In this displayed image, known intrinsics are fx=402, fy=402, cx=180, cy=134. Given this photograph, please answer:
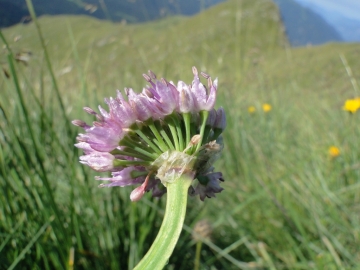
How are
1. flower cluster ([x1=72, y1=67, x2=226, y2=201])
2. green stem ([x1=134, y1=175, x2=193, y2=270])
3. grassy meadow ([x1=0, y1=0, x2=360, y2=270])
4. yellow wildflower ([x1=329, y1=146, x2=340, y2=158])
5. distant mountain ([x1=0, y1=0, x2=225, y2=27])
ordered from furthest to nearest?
yellow wildflower ([x1=329, y1=146, x2=340, y2=158]) < distant mountain ([x1=0, y1=0, x2=225, y2=27]) < grassy meadow ([x1=0, y1=0, x2=360, y2=270]) < flower cluster ([x1=72, y1=67, x2=226, y2=201]) < green stem ([x1=134, y1=175, x2=193, y2=270])

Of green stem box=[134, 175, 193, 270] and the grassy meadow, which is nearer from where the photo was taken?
green stem box=[134, 175, 193, 270]

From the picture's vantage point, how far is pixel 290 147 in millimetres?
2629

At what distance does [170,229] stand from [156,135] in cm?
16

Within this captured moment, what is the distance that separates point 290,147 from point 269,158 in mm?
187

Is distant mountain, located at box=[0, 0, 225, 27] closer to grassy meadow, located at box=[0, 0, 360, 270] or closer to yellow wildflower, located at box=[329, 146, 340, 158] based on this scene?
grassy meadow, located at box=[0, 0, 360, 270]

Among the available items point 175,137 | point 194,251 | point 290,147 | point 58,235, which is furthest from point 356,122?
point 175,137

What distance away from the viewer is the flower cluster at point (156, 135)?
62 cm

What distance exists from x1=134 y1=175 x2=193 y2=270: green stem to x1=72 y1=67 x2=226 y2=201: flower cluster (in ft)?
0.07

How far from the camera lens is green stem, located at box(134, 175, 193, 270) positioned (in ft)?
1.67

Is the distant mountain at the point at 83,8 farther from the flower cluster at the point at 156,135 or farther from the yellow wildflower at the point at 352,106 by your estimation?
the yellow wildflower at the point at 352,106

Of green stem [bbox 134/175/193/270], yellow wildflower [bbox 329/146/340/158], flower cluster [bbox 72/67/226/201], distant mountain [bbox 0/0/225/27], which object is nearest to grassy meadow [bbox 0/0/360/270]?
yellow wildflower [bbox 329/146/340/158]

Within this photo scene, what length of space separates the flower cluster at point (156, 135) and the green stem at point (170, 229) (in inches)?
0.9

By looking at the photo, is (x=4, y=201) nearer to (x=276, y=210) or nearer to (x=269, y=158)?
(x=276, y=210)

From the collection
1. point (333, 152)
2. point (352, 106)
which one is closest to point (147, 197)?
point (333, 152)
